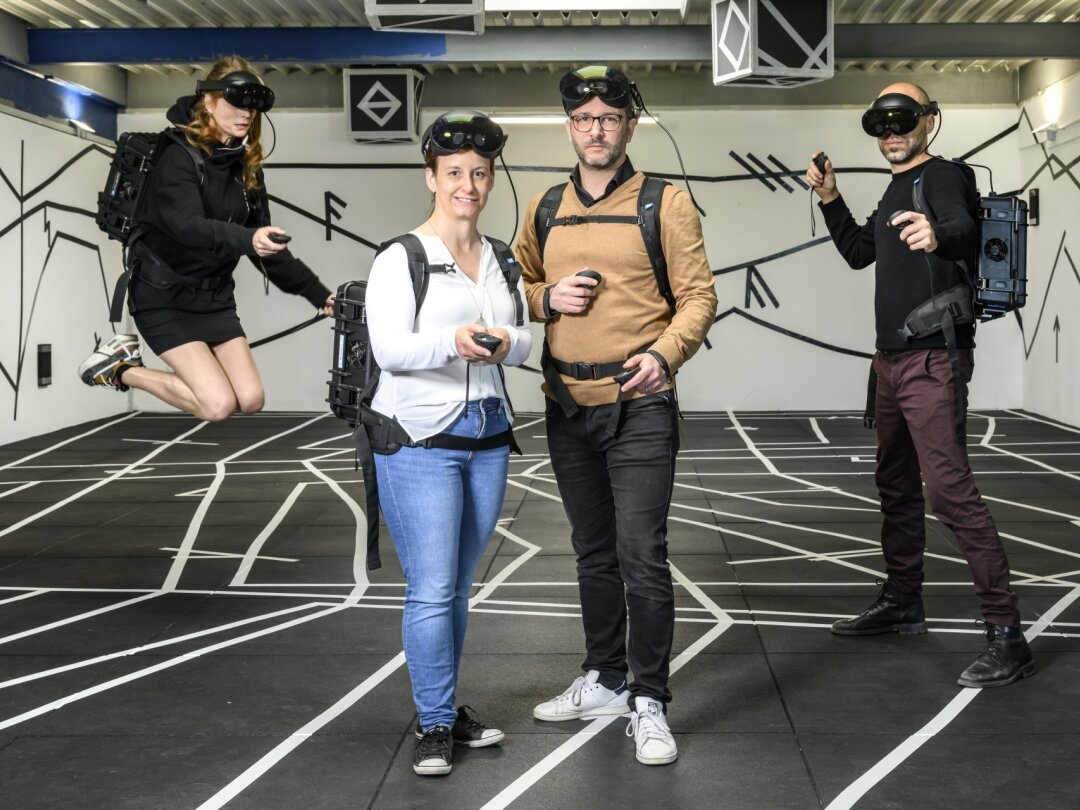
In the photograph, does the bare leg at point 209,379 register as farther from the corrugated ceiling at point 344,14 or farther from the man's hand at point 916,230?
the corrugated ceiling at point 344,14

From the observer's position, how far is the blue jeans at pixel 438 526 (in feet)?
9.29

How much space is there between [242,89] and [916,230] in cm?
221

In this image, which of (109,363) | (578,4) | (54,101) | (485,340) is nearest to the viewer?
(485,340)

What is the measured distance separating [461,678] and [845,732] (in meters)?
1.13

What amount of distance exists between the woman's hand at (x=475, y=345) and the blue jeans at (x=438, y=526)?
0.64 ft

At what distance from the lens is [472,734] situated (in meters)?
3.05

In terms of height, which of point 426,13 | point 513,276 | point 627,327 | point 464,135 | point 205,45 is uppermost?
point 205,45

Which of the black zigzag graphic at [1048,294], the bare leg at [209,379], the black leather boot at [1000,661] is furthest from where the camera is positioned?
the black zigzag graphic at [1048,294]

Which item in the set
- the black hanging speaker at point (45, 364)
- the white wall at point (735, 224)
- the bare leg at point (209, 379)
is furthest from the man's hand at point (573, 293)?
the white wall at point (735, 224)

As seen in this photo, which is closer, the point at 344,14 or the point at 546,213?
the point at 546,213

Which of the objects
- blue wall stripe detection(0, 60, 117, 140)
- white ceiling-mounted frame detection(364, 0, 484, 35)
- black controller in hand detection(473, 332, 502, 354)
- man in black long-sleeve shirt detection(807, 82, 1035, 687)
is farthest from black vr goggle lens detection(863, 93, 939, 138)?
blue wall stripe detection(0, 60, 117, 140)

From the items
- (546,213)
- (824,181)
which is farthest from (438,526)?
(824,181)

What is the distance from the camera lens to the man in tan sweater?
3.00 meters

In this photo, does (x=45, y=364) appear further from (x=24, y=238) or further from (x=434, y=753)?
(x=434, y=753)
